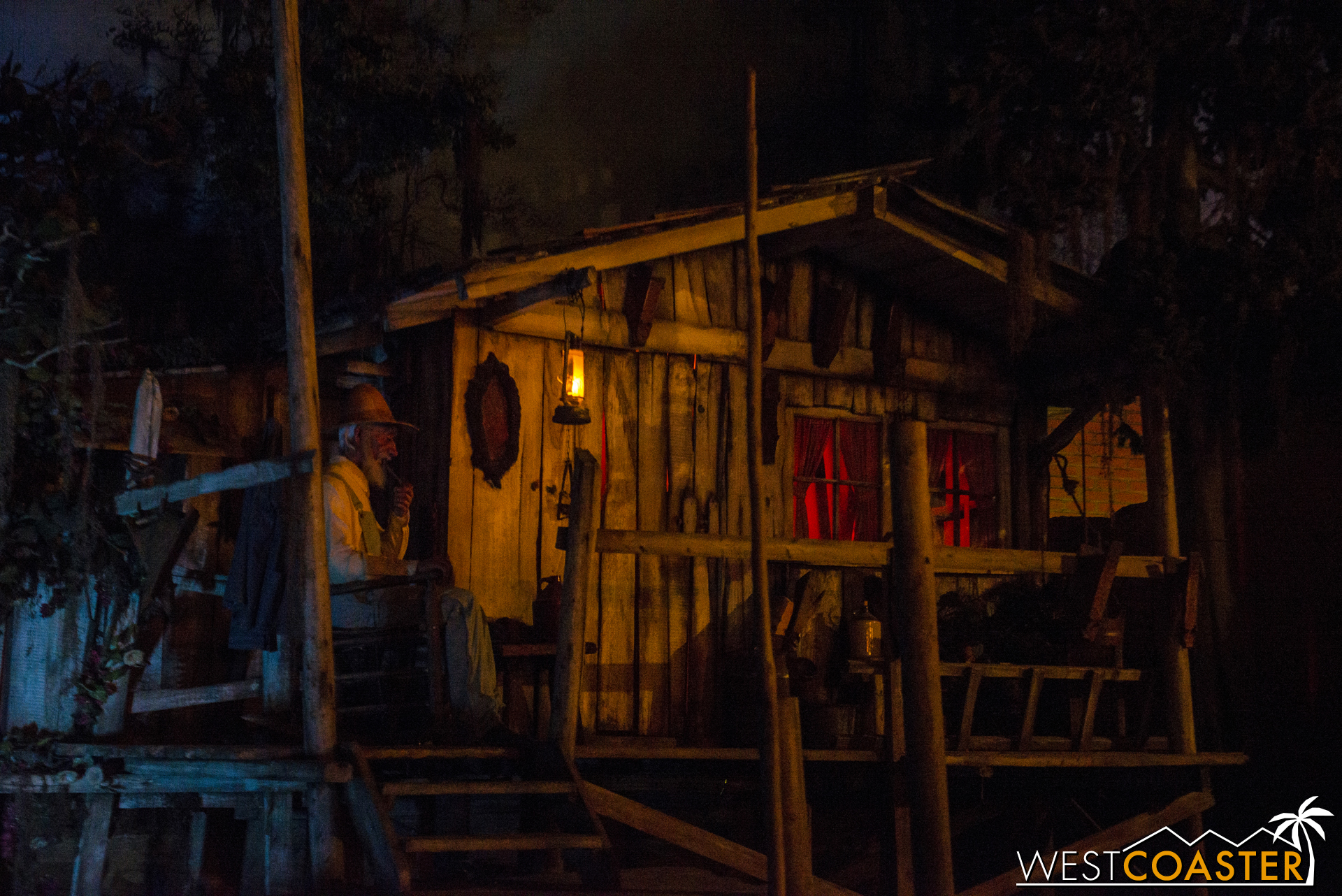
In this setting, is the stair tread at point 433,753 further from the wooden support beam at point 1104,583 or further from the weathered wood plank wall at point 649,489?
the wooden support beam at point 1104,583

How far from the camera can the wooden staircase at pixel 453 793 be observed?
20.1ft

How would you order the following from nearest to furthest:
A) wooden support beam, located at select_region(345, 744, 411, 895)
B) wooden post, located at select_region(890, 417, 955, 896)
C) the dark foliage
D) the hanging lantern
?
wooden support beam, located at select_region(345, 744, 411, 895) → wooden post, located at select_region(890, 417, 955, 896) → the hanging lantern → the dark foliage

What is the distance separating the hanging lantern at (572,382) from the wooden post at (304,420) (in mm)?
2395

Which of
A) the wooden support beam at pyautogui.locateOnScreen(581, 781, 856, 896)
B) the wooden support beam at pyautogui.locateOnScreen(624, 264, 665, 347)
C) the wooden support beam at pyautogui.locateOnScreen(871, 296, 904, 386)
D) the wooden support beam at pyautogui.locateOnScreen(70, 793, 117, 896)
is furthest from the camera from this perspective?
the wooden support beam at pyautogui.locateOnScreen(871, 296, 904, 386)

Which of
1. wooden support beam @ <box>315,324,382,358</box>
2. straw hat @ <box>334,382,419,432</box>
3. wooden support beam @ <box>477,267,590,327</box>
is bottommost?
straw hat @ <box>334,382,419,432</box>

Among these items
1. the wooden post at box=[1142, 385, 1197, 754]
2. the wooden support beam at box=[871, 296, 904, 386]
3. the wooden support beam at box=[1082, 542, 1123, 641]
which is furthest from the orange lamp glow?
the wooden post at box=[1142, 385, 1197, 754]

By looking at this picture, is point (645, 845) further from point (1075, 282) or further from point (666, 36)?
point (666, 36)

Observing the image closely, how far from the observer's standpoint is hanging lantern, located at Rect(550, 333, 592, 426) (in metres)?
8.79

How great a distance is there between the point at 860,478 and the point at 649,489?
7.03ft

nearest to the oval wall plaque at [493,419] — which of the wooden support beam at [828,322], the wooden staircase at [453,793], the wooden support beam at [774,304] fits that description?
the wooden support beam at [774,304]

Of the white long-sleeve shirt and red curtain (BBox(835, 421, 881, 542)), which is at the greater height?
red curtain (BBox(835, 421, 881, 542))

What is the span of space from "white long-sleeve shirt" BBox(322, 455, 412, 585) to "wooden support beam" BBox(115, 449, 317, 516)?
12.5 inches

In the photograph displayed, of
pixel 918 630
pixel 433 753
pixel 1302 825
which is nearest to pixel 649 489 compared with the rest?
pixel 918 630

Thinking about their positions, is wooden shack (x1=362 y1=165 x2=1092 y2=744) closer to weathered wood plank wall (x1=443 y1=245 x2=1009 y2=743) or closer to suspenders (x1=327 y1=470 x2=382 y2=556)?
weathered wood plank wall (x1=443 y1=245 x2=1009 y2=743)
